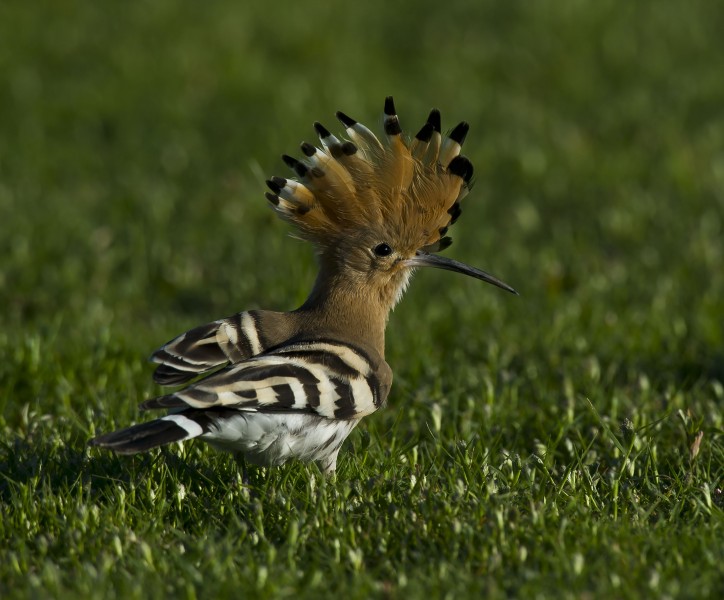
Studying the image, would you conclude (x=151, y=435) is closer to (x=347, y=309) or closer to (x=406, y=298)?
(x=347, y=309)

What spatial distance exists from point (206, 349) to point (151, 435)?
0.55 meters

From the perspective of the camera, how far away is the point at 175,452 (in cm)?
409

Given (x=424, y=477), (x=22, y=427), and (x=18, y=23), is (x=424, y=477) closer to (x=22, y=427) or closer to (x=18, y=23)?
(x=22, y=427)

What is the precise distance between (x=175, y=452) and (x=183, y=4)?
25.2ft

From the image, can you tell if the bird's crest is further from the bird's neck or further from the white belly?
the white belly

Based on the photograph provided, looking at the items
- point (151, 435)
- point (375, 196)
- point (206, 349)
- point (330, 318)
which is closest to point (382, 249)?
point (375, 196)

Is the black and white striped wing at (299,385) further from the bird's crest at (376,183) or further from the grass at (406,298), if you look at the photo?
the bird's crest at (376,183)

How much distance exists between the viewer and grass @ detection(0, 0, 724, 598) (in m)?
3.32

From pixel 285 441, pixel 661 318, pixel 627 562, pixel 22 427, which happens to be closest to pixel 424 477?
pixel 285 441

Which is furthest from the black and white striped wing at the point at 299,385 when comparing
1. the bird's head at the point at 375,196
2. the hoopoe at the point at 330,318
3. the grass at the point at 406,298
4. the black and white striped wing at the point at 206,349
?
the bird's head at the point at 375,196

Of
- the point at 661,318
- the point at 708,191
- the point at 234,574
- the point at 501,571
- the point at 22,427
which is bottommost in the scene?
the point at 22,427

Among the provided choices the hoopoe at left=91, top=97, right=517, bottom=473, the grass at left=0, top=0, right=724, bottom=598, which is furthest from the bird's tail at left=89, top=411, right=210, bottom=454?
the grass at left=0, top=0, right=724, bottom=598

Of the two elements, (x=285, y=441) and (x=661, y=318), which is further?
(x=661, y=318)

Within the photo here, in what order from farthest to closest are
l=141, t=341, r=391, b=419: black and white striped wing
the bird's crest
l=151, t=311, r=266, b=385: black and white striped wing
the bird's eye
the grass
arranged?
the bird's eye, the bird's crest, l=151, t=311, r=266, b=385: black and white striped wing, l=141, t=341, r=391, b=419: black and white striped wing, the grass
